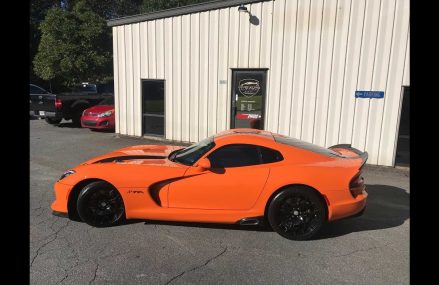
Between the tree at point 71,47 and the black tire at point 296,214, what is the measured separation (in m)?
19.0

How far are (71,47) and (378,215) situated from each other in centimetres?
1958

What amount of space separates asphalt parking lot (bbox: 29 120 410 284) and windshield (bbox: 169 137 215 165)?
88cm

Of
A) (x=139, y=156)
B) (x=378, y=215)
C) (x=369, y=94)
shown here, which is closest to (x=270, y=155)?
(x=139, y=156)

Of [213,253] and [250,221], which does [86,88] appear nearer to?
[250,221]

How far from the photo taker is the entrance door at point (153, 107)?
1067 cm

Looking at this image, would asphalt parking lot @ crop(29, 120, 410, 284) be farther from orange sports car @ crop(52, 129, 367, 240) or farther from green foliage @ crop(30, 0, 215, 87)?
green foliage @ crop(30, 0, 215, 87)

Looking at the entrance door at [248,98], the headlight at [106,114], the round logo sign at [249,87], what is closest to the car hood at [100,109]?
the headlight at [106,114]

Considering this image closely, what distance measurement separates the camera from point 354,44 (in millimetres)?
7984

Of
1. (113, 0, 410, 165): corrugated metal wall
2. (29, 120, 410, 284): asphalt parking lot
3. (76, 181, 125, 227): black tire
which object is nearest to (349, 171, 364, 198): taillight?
(29, 120, 410, 284): asphalt parking lot

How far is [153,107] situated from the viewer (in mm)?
10922

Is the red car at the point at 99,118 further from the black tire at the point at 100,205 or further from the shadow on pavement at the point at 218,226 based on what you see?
the shadow on pavement at the point at 218,226

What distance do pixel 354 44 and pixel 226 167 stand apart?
551 cm

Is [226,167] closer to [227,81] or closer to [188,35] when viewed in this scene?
[227,81]
